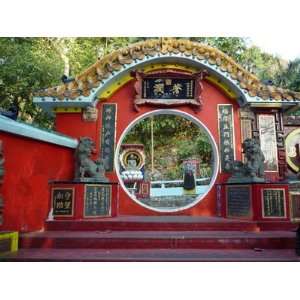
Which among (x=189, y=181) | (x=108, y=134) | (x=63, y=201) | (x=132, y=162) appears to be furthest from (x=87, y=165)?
(x=189, y=181)

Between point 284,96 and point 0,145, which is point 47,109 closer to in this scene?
point 0,145

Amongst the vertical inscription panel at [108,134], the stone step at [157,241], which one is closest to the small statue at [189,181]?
the vertical inscription panel at [108,134]

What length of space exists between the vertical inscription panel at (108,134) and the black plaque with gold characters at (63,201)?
1.03m

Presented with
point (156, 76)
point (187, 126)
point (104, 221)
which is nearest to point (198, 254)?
point (104, 221)

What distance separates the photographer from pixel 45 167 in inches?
198

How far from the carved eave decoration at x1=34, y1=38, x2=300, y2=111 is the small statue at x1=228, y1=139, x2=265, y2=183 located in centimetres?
100

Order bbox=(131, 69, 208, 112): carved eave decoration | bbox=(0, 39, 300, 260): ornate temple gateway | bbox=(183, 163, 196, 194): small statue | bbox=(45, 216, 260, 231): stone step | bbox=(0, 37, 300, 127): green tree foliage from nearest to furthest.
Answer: bbox=(45, 216, 260, 231): stone step < bbox=(0, 39, 300, 260): ornate temple gateway < bbox=(0, 37, 300, 127): green tree foliage < bbox=(131, 69, 208, 112): carved eave decoration < bbox=(183, 163, 196, 194): small statue

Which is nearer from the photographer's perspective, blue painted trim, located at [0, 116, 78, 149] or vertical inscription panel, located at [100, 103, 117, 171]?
blue painted trim, located at [0, 116, 78, 149]

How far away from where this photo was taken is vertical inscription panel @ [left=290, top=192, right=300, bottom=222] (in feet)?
17.7

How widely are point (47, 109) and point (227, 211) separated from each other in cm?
417

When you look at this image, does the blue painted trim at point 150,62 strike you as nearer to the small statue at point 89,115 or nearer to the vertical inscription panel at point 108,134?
the small statue at point 89,115

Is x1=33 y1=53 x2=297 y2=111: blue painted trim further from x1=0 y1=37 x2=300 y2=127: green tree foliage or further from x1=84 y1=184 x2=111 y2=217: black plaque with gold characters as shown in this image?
x1=84 y1=184 x2=111 y2=217: black plaque with gold characters

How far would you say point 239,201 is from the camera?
17.7ft

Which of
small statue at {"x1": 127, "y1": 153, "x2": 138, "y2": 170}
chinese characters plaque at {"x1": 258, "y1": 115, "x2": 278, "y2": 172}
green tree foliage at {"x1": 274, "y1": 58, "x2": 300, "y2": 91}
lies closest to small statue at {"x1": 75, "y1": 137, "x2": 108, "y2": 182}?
chinese characters plaque at {"x1": 258, "y1": 115, "x2": 278, "y2": 172}
